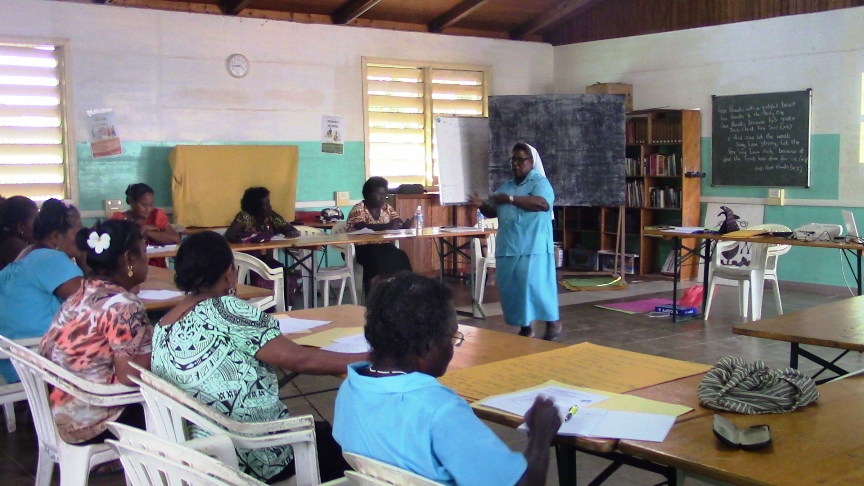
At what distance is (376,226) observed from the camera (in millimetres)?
7211

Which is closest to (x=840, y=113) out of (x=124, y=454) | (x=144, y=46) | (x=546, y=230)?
(x=546, y=230)

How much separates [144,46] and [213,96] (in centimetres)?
83

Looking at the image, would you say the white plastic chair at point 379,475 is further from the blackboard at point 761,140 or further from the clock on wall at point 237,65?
the blackboard at point 761,140

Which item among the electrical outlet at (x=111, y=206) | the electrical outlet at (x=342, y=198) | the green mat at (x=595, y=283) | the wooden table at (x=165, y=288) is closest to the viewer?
the wooden table at (x=165, y=288)

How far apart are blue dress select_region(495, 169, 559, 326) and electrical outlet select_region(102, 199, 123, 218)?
440 centimetres

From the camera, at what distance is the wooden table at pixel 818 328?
2.81 m

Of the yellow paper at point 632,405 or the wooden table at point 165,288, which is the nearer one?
the yellow paper at point 632,405

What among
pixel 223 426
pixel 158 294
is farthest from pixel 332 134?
pixel 223 426

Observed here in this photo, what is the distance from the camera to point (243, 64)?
8789 millimetres

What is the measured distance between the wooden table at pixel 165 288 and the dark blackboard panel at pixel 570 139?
4.80 metres

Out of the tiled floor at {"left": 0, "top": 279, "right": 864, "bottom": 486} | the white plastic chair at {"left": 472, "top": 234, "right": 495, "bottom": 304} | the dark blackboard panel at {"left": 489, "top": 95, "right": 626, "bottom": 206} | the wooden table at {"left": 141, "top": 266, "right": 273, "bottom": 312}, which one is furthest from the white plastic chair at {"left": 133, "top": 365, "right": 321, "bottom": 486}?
the dark blackboard panel at {"left": 489, "top": 95, "right": 626, "bottom": 206}

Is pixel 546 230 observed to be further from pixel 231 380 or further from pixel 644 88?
pixel 644 88

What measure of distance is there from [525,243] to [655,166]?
4881 millimetres

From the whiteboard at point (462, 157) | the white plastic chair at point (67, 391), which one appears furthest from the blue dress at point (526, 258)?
the whiteboard at point (462, 157)
